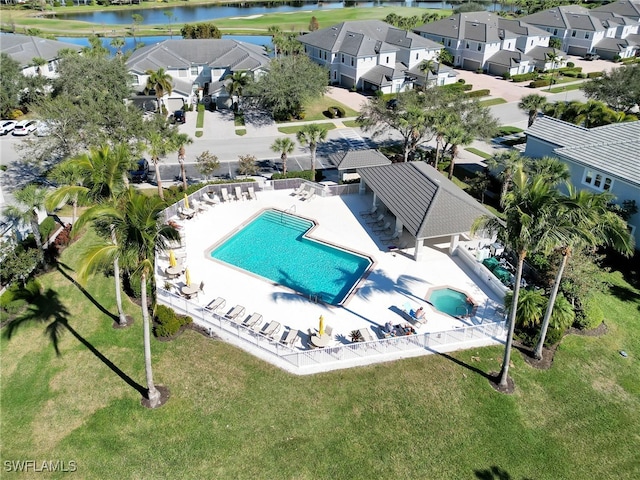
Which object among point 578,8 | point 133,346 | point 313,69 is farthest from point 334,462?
point 578,8

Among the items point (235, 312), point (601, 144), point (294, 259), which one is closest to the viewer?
point (235, 312)

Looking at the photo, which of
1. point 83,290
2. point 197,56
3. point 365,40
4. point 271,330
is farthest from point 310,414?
point 365,40

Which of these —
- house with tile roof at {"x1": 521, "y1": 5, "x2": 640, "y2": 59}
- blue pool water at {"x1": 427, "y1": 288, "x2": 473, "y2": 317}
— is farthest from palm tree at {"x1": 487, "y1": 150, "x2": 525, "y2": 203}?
house with tile roof at {"x1": 521, "y1": 5, "x2": 640, "y2": 59}

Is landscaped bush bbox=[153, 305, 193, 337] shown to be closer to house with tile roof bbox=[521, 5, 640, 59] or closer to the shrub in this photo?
the shrub

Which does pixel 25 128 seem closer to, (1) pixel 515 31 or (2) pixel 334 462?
(2) pixel 334 462

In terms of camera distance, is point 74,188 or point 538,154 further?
point 538,154

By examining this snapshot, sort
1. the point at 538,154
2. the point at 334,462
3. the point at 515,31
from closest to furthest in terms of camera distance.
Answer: the point at 334,462 → the point at 538,154 → the point at 515,31

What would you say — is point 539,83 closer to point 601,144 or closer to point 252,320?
point 601,144
